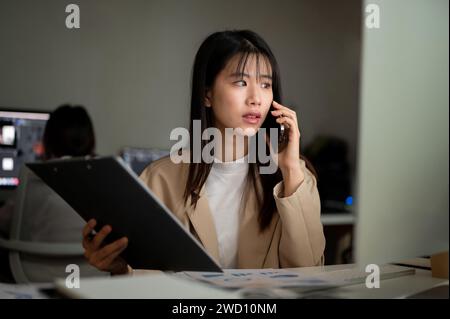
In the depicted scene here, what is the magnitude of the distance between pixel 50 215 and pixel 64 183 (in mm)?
659

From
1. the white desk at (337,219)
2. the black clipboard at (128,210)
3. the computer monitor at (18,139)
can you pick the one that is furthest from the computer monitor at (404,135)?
the computer monitor at (18,139)

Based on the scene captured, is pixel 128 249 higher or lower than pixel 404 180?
lower

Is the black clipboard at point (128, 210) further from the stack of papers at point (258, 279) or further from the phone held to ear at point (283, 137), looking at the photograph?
the phone held to ear at point (283, 137)

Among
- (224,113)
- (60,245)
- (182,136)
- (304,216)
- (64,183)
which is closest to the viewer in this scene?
(64,183)

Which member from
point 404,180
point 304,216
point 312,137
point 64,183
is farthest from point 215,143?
point 312,137

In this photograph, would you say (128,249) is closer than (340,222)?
Yes

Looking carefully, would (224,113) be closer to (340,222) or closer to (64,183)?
(64,183)

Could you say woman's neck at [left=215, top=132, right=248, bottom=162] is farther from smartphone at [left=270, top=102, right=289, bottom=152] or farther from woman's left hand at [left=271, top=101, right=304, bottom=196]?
woman's left hand at [left=271, top=101, right=304, bottom=196]

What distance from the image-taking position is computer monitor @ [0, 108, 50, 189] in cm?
160

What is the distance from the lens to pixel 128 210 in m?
0.68

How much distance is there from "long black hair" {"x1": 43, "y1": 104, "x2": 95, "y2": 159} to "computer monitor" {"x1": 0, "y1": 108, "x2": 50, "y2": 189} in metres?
0.14

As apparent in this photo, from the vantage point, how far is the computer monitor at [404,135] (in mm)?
591

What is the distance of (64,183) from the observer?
2.49 feet

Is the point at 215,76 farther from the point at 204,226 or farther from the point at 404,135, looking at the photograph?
the point at 404,135
